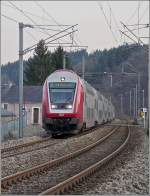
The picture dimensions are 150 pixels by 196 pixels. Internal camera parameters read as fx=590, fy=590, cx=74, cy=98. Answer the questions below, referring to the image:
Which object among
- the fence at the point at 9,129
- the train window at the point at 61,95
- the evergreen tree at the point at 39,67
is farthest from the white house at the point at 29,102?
the train window at the point at 61,95

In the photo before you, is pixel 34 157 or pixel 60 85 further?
pixel 60 85

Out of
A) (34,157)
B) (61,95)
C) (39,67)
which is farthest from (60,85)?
(39,67)

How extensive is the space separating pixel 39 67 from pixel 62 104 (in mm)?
68014

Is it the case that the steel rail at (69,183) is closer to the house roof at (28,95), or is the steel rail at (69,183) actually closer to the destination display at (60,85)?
the destination display at (60,85)

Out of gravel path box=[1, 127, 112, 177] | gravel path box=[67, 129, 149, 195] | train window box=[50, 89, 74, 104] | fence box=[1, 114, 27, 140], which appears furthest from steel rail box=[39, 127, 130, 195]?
fence box=[1, 114, 27, 140]

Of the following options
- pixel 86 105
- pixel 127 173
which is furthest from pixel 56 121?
pixel 127 173

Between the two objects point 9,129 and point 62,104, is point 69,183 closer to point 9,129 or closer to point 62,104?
point 62,104

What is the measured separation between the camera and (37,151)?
21.2 metres

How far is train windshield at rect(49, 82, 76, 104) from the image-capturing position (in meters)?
28.8

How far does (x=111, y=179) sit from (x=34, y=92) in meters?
66.7

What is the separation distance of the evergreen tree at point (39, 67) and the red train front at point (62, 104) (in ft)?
203

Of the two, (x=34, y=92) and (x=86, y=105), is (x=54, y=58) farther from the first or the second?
(x=86, y=105)

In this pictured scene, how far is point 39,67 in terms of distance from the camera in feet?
316

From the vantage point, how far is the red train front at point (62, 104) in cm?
2861
